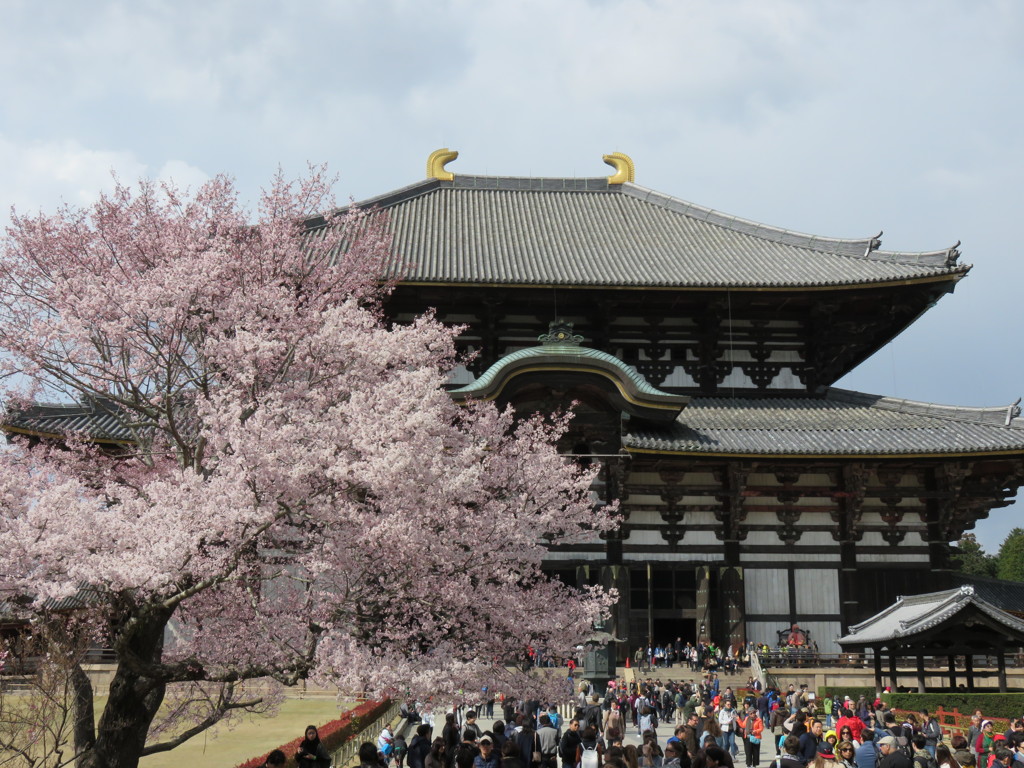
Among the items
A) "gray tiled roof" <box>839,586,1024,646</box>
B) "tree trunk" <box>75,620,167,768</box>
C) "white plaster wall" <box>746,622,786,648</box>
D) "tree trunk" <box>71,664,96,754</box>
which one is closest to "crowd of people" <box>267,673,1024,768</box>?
"gray tiled roof" <box>839,586,1024,646</box>

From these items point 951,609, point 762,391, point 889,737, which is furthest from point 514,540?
point 762,391

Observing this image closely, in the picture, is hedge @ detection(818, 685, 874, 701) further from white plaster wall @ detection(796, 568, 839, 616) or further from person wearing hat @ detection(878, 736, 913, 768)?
person wearing hat @ detection(878, 736, 913, 768)

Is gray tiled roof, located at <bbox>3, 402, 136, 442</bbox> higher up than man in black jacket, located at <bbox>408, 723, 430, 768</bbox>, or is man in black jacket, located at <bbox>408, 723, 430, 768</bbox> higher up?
gray tiled roof, located at <bbox>3, 402, 136, 442</bbox>

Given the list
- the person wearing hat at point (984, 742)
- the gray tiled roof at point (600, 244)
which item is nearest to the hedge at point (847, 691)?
the person wearing hat at point (984, 742)

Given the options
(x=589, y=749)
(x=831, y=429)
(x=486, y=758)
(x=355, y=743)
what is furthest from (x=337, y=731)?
(x=831, y=429)

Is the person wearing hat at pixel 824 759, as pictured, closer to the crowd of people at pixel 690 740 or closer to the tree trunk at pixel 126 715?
the crowd of people at pixel 690 740

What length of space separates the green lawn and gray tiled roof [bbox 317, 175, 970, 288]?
1258 cm

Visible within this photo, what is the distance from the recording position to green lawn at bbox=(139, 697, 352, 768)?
19.8 metres

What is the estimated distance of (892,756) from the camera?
11.2m

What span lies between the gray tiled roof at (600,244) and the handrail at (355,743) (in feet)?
41.3

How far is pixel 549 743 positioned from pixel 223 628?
4933mm

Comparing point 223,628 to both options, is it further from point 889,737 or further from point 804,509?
point 804,509

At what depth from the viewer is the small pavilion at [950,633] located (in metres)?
22.6

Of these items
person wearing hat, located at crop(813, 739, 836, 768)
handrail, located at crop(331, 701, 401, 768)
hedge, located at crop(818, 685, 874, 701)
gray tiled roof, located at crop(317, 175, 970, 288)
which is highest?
gray tiled roof, located at crop(317, 175, 970, 288)
